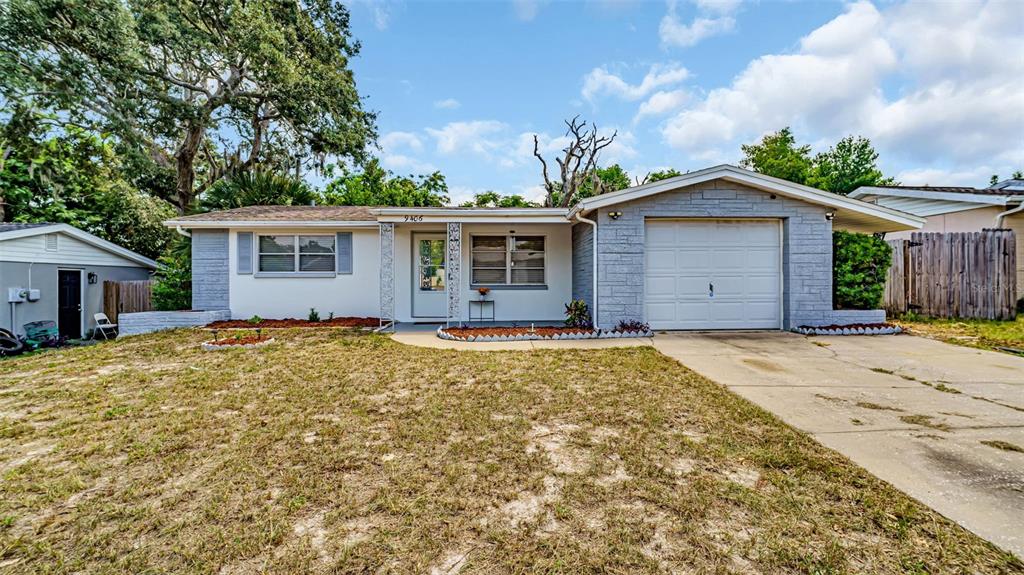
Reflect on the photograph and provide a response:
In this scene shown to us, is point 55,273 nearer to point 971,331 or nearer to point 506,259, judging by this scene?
point 506,259

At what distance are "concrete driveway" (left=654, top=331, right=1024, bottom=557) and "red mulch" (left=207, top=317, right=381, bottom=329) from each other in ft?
22.6

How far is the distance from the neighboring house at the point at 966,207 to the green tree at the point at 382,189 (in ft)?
67.8

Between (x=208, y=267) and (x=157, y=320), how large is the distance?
1.66 metres

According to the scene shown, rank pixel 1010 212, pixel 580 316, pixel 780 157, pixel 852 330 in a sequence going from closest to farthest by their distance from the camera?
1. pixel 852 330
2. pixel 580 316
3. pixel 1010 212
4. pixel 780 157

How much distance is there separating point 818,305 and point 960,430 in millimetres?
5575

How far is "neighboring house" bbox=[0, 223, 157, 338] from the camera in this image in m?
9.90

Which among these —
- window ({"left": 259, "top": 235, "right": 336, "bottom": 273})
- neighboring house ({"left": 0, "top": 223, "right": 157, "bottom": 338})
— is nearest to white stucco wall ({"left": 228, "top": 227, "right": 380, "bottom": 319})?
window ({"left": 259, "top": 235, "right": 336, "bottom": 273})

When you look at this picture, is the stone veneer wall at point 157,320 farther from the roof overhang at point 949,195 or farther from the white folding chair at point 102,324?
the roof overhang at point 949,195

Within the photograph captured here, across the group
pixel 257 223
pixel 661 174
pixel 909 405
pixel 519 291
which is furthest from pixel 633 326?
pixel 661 174

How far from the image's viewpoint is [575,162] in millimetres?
24016

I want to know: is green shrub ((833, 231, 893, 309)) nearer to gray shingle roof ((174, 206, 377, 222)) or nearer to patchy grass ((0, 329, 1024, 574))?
patchy grass ((0, 329, 1024, 574))

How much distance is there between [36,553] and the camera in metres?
2.07

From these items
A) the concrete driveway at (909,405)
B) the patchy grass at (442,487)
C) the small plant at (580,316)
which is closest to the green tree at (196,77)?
the small plant at (580,316)

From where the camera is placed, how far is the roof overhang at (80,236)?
9.91 metres
